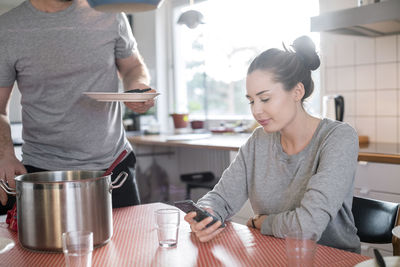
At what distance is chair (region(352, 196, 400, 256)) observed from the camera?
136 centimetres

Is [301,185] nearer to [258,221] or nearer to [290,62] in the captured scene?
[258,221]

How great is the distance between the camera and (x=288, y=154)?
152cm

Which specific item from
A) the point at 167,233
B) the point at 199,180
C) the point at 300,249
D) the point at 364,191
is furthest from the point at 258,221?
the point at 199,180

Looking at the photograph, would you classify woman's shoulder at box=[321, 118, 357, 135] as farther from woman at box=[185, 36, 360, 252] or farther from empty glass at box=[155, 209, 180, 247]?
empty glass at box=[155, 209, 180, 247]

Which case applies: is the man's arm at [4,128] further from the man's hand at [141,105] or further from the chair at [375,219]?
the chair at [375,219]

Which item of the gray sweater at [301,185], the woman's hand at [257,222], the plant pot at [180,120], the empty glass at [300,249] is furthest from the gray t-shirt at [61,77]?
the plant pot at [180,120]

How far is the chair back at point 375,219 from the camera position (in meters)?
1.36

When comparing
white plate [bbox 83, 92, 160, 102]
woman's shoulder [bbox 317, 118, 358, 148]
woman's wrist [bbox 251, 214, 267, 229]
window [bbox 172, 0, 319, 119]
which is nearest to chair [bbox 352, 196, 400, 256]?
woman's shoulder [bbox 317, 118, 358, 148]

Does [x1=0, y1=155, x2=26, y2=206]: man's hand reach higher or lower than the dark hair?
lower

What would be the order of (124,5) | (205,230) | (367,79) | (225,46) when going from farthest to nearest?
1. (225,46)
2. (367,79)
3. (205,230)
4. (124,5)

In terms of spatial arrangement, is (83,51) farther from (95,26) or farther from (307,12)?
(307,12)

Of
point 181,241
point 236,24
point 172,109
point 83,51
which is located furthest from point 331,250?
point 172,109

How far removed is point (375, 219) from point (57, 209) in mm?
932

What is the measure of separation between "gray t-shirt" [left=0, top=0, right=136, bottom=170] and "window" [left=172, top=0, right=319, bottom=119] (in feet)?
5.78
